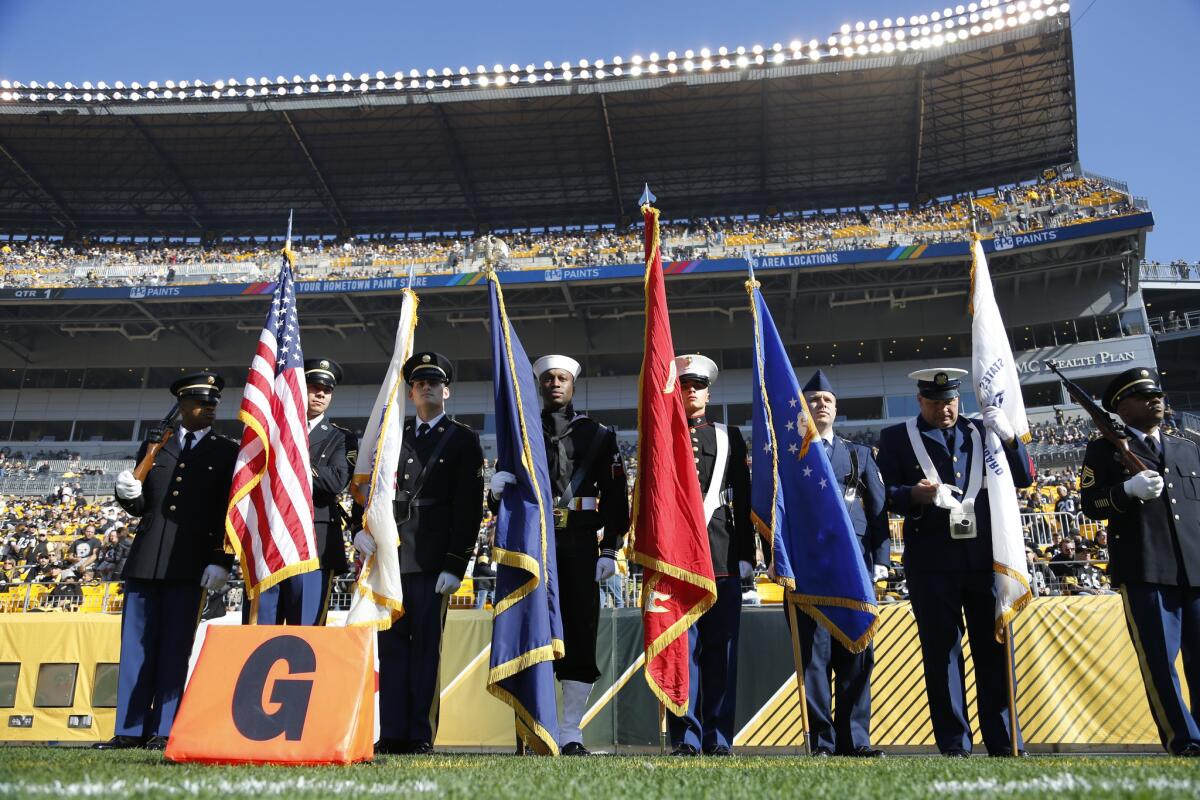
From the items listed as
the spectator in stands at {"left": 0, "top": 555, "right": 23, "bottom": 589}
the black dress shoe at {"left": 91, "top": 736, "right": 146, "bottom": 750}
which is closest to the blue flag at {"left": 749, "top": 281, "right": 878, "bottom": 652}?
the black dress shoe at {"left": 91, "top": 736, "right": 146, "bottom": 750}

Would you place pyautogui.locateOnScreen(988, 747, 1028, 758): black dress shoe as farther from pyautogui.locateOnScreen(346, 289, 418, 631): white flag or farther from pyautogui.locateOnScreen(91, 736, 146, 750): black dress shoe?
pyautogui.locateOnScreen(91, 736, 146, 750): black dress shoe

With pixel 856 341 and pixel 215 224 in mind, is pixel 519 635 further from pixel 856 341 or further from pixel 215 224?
pixel 215 224

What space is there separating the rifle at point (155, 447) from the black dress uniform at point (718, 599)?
3.04 m

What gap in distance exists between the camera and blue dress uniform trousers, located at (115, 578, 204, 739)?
4227 mm

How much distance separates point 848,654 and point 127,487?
403 centimetres

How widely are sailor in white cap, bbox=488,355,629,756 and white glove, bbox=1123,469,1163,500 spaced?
8.74 ft

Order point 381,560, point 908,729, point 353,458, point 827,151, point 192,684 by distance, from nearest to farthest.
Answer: point 192,684
point 381,560
point 353,458
point 908,729
point 827,151

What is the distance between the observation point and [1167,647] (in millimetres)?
4059

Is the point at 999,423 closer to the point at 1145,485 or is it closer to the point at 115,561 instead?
the point at 1145,485

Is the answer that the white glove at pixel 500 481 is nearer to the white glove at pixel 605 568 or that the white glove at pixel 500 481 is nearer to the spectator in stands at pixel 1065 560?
the white glove at pixel 605 568

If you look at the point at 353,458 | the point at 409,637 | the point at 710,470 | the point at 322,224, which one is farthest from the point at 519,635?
the point at 322,224

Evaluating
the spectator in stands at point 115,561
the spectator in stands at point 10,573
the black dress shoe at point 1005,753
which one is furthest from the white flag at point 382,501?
the spectator in stands at point 10,573

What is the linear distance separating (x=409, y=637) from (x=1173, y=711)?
3.86 metres

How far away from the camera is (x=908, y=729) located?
5.75 meters
